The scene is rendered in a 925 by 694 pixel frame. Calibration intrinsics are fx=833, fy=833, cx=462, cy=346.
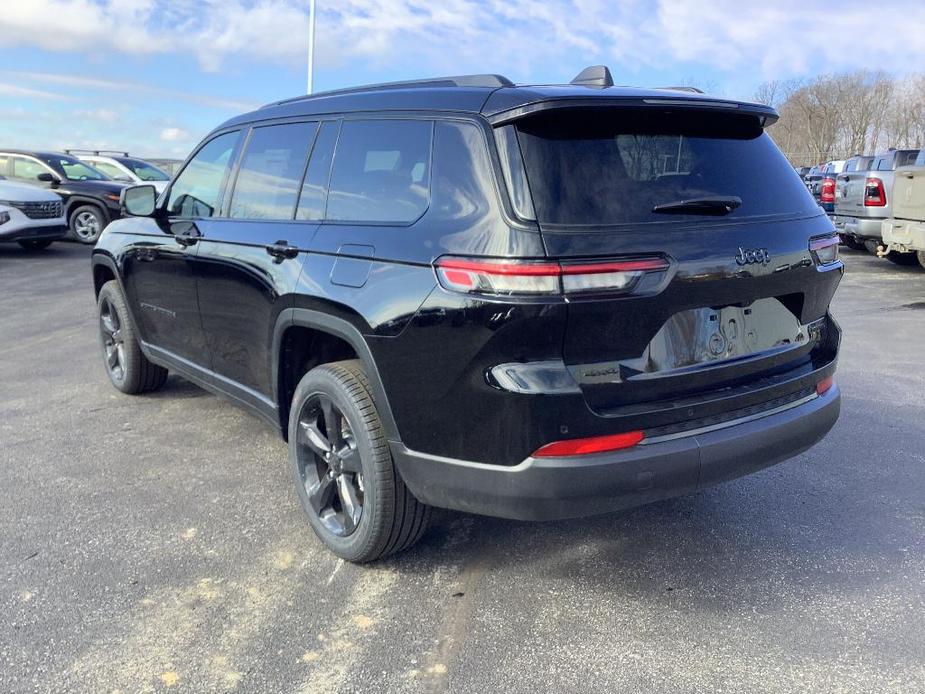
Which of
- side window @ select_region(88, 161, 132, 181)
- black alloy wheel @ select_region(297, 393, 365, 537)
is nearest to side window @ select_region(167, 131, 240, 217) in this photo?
black alloy wheel @ select_region(297, 393, 365, 537)

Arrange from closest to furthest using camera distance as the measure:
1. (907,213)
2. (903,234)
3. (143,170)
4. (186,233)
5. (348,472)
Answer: (348,472), (186,233), (907,213), (903,234), (143,170)

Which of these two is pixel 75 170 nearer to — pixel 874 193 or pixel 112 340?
pixel 112 340

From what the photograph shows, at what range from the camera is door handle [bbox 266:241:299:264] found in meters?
3.40

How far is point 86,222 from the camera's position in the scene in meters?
15.1

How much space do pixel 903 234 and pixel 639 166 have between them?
9.17 meters

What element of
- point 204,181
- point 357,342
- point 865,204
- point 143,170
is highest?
point 204,181

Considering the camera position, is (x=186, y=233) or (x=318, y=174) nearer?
(x=318, y=174)

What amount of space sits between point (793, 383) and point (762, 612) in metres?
0.84

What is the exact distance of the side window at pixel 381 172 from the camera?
2.95 meters

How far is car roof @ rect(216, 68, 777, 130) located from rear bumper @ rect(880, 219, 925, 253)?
8.11 m

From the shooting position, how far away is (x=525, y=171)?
8.54ft

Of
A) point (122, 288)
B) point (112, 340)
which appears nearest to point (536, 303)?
point (122, 288)

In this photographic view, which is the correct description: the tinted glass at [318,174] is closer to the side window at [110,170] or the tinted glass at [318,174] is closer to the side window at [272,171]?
the side window at [272,171]

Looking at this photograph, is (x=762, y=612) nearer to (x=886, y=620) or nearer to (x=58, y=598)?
(x=886, y=620)
